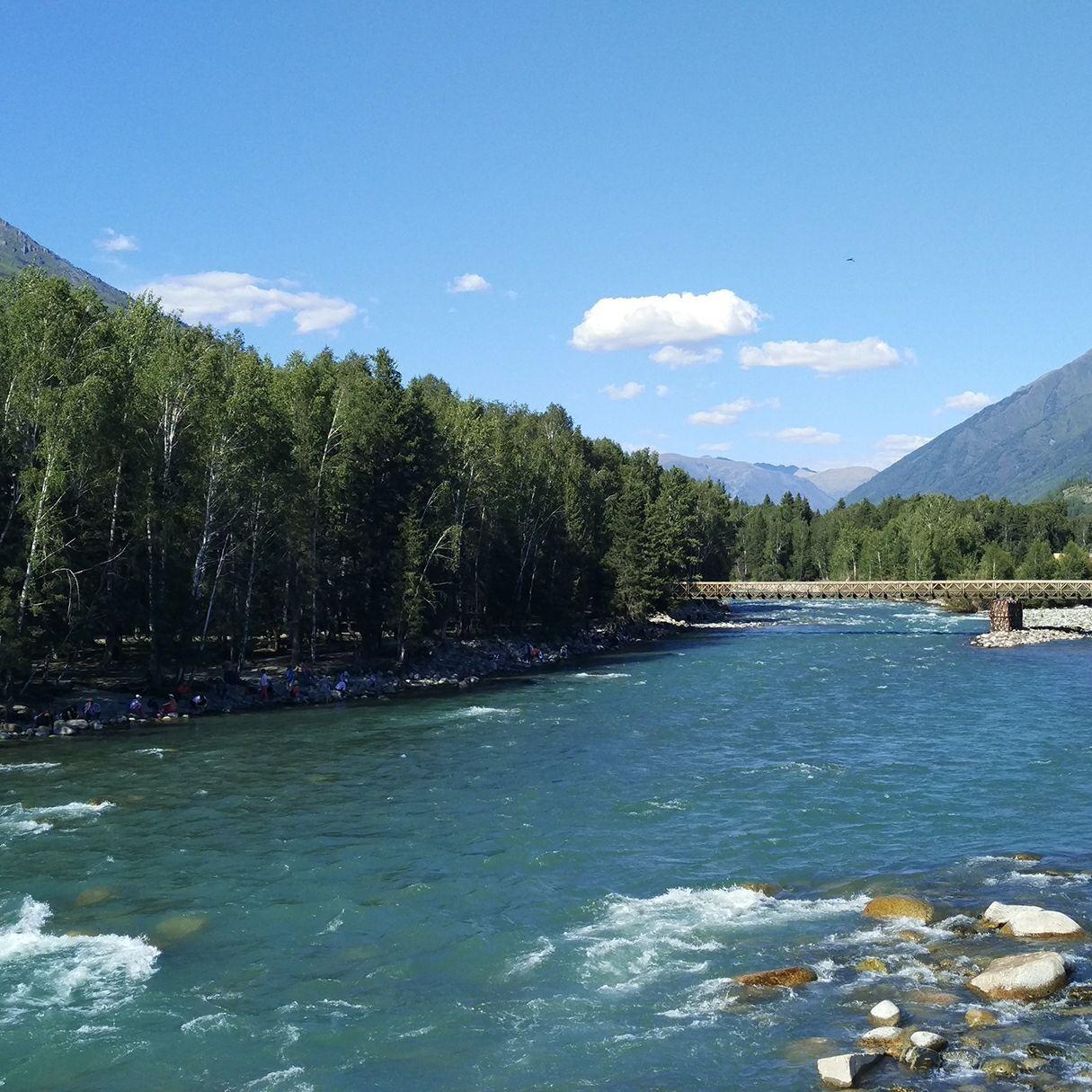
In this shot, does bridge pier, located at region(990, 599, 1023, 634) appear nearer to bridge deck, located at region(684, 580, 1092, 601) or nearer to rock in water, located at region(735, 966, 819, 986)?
bridge deck, located at region(684, 580, 1092, 601)

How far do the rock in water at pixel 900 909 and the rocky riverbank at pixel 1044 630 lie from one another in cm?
6786

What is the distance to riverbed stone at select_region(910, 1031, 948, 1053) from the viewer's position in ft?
52.8

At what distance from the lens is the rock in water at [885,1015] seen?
56.1ft

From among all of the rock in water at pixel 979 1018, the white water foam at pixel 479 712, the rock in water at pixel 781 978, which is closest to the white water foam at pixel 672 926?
the rock in water at pixel 781 978

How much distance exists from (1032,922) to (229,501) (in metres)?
44.7

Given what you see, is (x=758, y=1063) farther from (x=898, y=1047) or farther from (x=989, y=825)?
(x=989, y=825)

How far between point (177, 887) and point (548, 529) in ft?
212

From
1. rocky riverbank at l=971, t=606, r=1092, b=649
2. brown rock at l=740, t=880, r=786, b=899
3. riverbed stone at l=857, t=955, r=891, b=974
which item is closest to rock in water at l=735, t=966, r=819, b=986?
riverbed stone at l=857, t=955, r=891, b=974

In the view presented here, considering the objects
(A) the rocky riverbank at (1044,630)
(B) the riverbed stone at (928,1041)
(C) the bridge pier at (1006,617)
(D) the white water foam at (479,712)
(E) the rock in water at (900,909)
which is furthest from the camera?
(C) the bridge pier at (1006,617)

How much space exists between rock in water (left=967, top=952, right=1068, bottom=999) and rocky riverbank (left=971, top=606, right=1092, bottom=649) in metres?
71.2

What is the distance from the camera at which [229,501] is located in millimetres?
55031

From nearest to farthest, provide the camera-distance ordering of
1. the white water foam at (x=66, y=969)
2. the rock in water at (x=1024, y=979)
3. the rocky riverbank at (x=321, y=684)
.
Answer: the rock in water at (x=1024, y=979)
the white water foam at (x=66, y=969)
the rocky riverbank at (x=321, y=684)

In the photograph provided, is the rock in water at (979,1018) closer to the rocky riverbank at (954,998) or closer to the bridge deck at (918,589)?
the rocky riverbank at (954,998)

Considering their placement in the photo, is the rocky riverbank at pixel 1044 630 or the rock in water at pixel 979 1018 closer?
the rock in water at pixel 979 1018
